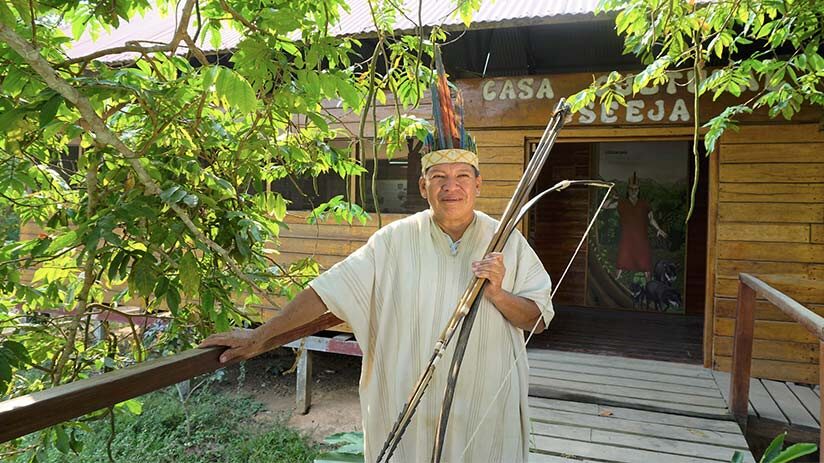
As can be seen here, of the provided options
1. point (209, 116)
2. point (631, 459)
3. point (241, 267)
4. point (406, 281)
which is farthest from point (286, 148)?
point (631, 459)

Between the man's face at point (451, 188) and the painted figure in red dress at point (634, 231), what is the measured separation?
19.9ft

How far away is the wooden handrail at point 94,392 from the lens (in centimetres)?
93

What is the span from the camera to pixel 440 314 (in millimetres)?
1530

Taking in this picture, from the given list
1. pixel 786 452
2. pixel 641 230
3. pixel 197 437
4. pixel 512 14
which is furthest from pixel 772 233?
pixel 197 437

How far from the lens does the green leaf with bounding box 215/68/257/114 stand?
51.5 inches

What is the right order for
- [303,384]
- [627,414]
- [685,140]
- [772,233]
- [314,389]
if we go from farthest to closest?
[314,389] → [303,384] → [685,140] → [772,233] → [627,414]

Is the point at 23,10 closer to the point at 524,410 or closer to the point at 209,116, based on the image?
the point at 209,116

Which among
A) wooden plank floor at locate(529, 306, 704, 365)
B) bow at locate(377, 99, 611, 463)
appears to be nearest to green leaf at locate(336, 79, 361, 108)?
bow at locate(377, 99, 611, 463)

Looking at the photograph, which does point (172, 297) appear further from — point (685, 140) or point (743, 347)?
point (685, 140)

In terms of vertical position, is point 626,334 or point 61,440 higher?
point 61,440

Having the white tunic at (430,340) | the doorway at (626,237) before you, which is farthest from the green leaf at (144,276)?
the doorway at (626,237)

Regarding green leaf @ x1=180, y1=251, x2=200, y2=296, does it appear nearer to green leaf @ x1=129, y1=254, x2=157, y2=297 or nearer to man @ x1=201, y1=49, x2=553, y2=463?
green leaf @ x1=129, y1=254, x2=157, y2=297

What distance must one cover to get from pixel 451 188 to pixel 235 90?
0.64 m

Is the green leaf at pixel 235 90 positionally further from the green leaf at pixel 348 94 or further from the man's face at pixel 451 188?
the man's face at pixel 451 188
